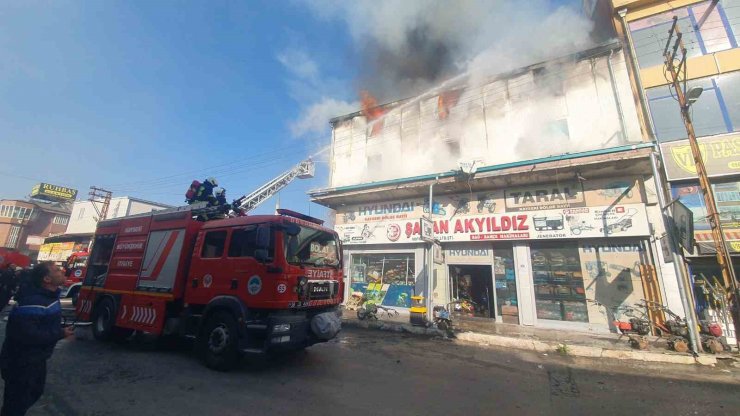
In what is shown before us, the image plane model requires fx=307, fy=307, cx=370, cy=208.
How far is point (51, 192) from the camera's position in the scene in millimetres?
48438

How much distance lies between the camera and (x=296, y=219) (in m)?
6.47

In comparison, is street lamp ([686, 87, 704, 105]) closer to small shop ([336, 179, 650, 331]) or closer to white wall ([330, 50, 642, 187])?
white wall ([330, 50, 642, 187])

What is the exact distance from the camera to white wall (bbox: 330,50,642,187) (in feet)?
40.6

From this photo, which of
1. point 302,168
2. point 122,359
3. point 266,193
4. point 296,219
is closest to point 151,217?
point 122,359

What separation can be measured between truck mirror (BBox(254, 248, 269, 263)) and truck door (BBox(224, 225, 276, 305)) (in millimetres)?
43

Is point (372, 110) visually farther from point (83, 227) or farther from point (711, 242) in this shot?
point (83, 227)

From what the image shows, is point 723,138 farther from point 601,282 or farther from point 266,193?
point 266,193

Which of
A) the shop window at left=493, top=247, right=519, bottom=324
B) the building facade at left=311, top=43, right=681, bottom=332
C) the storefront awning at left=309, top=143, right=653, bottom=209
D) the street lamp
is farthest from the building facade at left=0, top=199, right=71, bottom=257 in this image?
the street lamp

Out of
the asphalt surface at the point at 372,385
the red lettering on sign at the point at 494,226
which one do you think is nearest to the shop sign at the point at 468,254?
the red lettering on sign at the point at 494,226

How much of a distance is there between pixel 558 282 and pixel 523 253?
62.1 inches

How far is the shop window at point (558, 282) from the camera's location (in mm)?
11344

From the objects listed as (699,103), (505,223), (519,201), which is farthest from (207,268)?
(699,103)

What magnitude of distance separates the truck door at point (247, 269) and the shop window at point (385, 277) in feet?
31.3

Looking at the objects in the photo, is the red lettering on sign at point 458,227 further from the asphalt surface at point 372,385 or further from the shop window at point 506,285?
the asphalt surface at point 372,385
